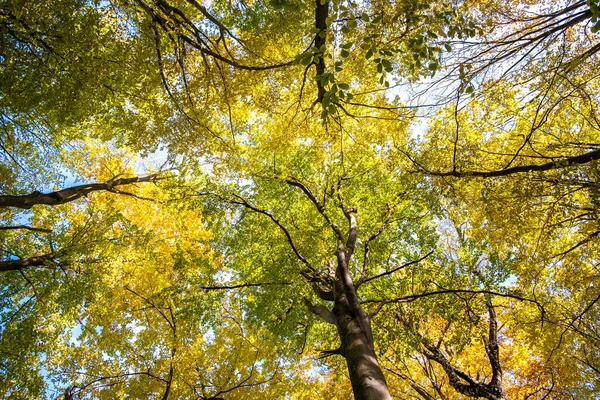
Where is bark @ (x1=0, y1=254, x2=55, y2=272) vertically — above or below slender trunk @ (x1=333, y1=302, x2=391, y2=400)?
above

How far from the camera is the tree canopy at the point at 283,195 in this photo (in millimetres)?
4516

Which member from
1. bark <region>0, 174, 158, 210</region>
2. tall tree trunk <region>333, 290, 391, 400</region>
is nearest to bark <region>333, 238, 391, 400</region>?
tall tree trunk <region>333, 290, 391, 400</region>

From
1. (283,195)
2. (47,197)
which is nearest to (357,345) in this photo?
(283,195)

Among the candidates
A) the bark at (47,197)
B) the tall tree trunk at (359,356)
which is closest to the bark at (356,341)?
the tall tree trunk at (359,356)

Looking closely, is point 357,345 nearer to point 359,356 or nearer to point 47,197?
point 359,356

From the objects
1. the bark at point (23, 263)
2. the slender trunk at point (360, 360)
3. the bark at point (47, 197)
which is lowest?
the slender trunk at point (360, 360)

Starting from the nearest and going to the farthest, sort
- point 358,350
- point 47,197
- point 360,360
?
point 360,360 < point 358,350 < point 47,197

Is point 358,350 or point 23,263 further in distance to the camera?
point 23,263

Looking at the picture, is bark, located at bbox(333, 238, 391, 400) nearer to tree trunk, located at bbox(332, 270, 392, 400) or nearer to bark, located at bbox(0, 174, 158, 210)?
tree trunk, located at bbox(332, 270, 392, 400)

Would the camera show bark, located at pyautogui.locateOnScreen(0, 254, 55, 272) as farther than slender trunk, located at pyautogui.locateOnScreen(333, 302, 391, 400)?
Yes

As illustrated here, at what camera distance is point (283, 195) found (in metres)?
6.99

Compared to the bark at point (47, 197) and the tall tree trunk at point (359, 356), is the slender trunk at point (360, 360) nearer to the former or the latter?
the tall tree trunk at point (359, 356)

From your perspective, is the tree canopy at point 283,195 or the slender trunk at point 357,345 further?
the tree canopy at point 283,195

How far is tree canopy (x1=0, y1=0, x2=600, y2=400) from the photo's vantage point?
14.8ft
